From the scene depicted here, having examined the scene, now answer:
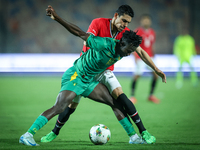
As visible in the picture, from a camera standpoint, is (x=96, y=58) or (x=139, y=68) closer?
(x=96, y=58)

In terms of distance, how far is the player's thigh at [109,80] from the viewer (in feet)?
13.8

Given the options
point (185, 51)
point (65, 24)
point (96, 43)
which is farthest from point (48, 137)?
point (185, 51)

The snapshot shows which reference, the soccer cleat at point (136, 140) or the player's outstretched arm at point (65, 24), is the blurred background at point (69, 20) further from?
the player's outstretched arm at point (65, 24)

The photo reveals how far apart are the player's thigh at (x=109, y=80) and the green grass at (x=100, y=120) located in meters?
0.75

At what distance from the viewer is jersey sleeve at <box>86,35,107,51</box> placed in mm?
3646

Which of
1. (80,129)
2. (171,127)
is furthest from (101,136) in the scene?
(171,127)

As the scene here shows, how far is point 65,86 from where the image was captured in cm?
388

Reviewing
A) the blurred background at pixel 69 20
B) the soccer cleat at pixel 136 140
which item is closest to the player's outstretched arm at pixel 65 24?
the soccer cleat at pixel 136 140

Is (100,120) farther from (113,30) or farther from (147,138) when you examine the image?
(113,30)

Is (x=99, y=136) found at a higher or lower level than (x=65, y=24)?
lower

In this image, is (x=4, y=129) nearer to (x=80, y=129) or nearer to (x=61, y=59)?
(x=80, y=129)

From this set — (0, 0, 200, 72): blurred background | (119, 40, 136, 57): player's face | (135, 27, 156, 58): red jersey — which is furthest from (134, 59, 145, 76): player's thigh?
(0, 0, 200, 72): blurred background

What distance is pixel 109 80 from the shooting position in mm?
4227

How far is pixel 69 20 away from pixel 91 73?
15.1 meters
